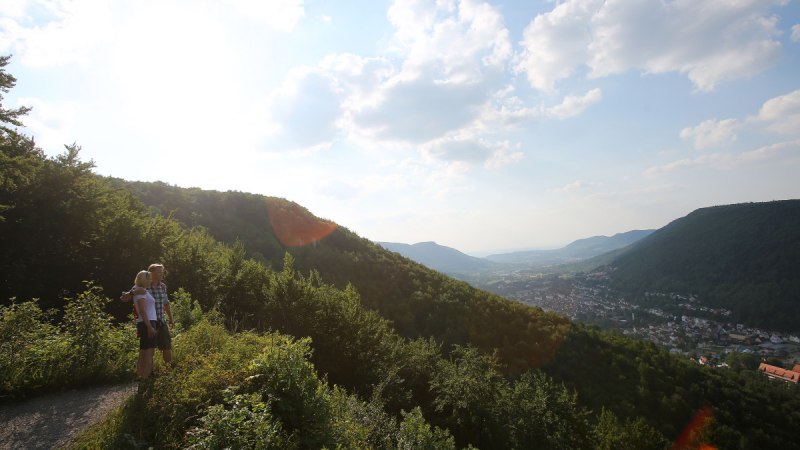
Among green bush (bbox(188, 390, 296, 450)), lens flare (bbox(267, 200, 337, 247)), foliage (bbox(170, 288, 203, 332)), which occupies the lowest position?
green bush (bbox(188, 390, 296, 450))

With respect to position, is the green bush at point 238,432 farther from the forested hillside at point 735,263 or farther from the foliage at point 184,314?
the forested hillside at point 735,263

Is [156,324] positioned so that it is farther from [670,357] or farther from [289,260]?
[670,357]

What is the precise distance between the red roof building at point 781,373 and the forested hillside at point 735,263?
39.6m

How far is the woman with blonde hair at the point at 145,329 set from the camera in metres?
5.74

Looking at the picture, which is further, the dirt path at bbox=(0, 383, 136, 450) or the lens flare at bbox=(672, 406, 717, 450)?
the lens flare at bbox=(672, 406, 717, 450)

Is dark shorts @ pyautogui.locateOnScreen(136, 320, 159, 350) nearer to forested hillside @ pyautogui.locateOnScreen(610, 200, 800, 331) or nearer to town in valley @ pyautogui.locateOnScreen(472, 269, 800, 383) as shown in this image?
town in valley @ pyautogui.locateOnScreen(472, 269, 800, 383)

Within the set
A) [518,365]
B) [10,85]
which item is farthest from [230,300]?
[518,365]

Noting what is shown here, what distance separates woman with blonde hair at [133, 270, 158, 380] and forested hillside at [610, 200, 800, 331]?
12765cm

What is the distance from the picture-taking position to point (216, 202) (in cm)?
4072

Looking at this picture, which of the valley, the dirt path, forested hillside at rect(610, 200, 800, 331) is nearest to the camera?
the dirt path

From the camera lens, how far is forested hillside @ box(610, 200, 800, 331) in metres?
93.9

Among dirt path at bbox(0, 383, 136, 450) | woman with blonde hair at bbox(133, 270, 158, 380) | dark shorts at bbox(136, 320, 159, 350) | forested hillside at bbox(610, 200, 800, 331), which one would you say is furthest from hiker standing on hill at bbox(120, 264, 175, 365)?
forested hillside at bbox(610, 200, 800, 331)

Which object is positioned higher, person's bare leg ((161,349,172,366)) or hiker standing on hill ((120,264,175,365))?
hiker standing on hill ((120,264,175,365))

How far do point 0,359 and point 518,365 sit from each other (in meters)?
26.5
